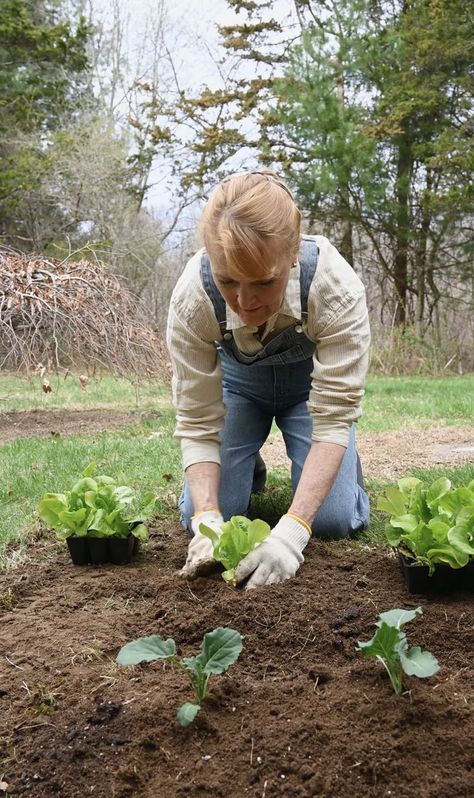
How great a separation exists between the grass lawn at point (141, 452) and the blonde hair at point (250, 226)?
4.05 feet

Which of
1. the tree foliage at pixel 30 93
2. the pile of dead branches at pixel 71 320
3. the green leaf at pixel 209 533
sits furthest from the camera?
the tree foliage at pixel 30 93

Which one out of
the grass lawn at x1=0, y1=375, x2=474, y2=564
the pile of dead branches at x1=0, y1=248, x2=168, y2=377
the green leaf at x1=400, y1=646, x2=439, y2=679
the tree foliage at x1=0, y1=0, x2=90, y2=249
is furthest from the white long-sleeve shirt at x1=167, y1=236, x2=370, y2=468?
the tree foliage at x1=0, y1=0, x2=90, y2=249

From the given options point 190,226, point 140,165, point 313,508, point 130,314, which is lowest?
point 313,508

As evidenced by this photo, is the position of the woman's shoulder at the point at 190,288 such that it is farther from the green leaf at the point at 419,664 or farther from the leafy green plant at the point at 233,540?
the green leaf at the point at 419,664

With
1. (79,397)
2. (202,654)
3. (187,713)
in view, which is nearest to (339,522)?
(202,654)

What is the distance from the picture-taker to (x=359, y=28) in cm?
1162

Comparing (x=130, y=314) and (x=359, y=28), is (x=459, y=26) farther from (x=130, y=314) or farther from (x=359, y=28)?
(x=130, y=314)

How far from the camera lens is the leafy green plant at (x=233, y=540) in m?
1.94

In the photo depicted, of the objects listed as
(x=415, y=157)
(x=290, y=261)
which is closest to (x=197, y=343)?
(x=290, y=261)

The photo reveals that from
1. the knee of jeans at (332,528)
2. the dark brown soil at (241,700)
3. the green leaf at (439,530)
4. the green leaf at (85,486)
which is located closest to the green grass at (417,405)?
the knee of jeans at (332,528)

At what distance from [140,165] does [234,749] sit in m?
16.4

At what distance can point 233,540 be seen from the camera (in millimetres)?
1946

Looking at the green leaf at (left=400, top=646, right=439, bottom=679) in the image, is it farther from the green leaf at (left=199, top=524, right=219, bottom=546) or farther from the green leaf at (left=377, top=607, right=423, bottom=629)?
the green leaf at (left=199, top=524, right=219, bottom=546)

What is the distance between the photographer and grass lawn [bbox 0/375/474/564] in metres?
3.13
